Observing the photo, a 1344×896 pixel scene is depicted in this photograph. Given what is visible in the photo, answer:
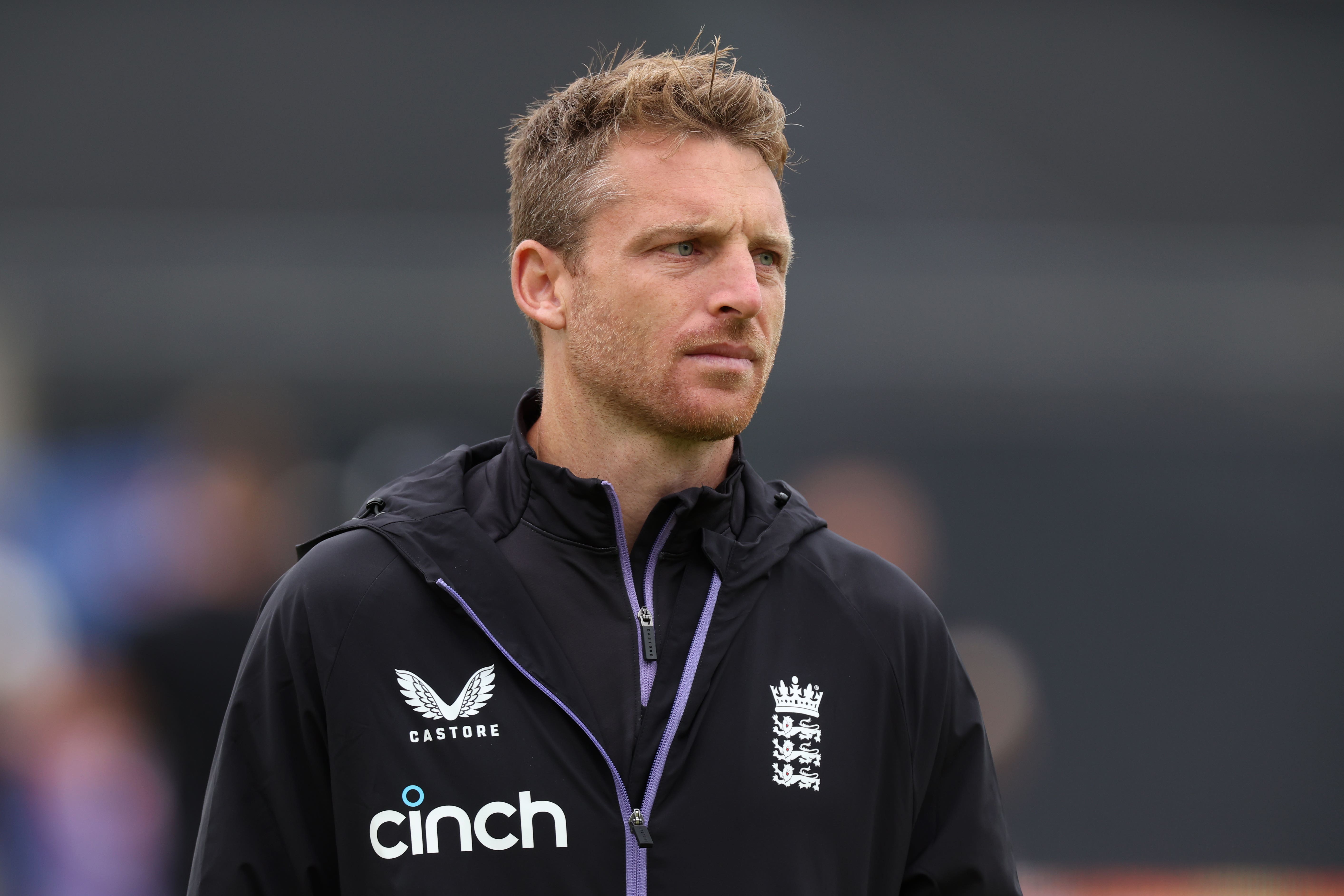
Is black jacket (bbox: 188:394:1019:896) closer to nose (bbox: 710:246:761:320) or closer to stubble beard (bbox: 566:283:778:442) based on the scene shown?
stubble beard (bbox: 566:283:778:442)

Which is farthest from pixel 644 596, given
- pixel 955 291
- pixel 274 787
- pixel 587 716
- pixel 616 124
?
pixel 955 291

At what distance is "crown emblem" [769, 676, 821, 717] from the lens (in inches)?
67.9

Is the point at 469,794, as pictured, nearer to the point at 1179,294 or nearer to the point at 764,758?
the point at 764,758

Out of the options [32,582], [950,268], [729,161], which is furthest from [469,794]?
[950,268]

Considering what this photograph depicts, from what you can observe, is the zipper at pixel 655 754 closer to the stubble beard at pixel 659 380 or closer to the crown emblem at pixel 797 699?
the crown emblem at pixel 797 699

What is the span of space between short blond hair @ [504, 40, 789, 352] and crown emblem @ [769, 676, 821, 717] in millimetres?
688

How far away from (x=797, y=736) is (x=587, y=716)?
0.29 m

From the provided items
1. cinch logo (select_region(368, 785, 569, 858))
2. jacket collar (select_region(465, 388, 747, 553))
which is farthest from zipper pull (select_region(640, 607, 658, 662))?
cinch logo (select_region(368, 785, 569, 858))

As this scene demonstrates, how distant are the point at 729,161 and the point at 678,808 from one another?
91 cm

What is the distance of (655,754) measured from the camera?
1644 mm

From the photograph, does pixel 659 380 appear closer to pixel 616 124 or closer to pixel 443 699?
pixel 616 124

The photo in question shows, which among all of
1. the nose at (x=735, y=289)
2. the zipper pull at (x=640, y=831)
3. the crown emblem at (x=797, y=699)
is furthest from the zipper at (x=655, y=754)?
the nose at (x=735, y=289)

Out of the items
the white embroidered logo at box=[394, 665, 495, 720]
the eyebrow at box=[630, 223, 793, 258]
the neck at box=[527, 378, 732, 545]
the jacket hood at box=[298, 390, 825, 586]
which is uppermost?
the eyebrow at box=[630, 223, 793, 258]

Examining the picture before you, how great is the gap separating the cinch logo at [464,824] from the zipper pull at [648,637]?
24 centimetres
